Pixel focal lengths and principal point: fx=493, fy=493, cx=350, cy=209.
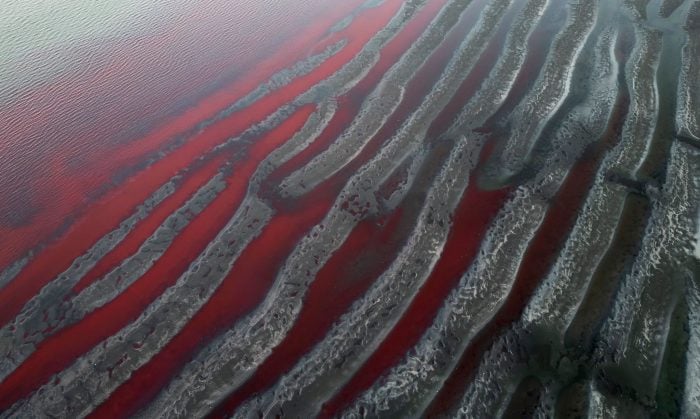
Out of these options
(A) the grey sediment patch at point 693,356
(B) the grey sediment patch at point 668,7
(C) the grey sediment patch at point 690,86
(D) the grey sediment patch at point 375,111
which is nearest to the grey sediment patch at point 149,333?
(D) the grey sediment patch at point 375,111

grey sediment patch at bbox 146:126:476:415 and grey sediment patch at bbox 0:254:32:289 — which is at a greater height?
grey sediment patch at bbox 146:126:476:415

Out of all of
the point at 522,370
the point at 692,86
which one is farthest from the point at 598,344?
the point at 692,86

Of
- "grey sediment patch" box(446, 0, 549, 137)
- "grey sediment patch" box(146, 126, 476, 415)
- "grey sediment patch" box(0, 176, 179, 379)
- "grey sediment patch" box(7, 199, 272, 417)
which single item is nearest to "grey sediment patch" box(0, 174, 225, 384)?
"grey sediment patch" box(0, 176, 179, 379)

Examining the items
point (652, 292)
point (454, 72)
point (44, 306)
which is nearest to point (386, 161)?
point (454, 72)

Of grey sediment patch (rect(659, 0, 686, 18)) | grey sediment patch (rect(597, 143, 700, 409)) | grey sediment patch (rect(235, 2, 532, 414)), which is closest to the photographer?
grey sediment patch (rect(597, 143, 700, 409))

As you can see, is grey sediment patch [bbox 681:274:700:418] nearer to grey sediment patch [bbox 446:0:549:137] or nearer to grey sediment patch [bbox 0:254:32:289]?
grey sediment patch [bbox 446:0:549:137]

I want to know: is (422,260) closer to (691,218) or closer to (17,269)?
(691,218)
